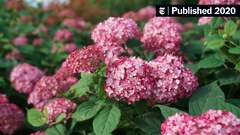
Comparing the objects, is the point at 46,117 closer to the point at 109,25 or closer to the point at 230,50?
the point at 109,25

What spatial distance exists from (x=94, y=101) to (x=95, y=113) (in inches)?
3.8

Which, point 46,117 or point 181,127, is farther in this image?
point 46,117

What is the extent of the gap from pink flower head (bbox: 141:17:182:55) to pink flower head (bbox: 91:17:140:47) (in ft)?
0.33

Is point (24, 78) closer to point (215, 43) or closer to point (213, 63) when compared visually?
point (213, 63)

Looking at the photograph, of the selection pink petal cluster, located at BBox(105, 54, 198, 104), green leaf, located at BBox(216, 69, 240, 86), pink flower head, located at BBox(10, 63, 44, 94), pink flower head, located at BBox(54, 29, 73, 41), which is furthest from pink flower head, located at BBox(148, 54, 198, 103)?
pink flower head, located at BBox(54, 29, 73, 41)

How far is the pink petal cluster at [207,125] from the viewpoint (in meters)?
1.93

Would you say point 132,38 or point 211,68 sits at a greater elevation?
point 132,38

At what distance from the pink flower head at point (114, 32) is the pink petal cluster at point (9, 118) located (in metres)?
0.69

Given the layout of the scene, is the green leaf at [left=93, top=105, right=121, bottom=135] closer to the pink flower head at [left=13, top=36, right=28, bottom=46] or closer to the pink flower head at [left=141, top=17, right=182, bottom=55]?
the pink flower head at [left=141, top=17, right=182, bottom=55]

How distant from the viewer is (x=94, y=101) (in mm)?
2553

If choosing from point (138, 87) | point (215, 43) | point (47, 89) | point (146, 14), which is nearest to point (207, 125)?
point (138, 87)

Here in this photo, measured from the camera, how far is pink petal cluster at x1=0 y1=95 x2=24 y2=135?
321cm

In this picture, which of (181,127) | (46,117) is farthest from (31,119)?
(181,127)

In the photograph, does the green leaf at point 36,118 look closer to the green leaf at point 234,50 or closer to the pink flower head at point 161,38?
the pink flower head at point 161,38
